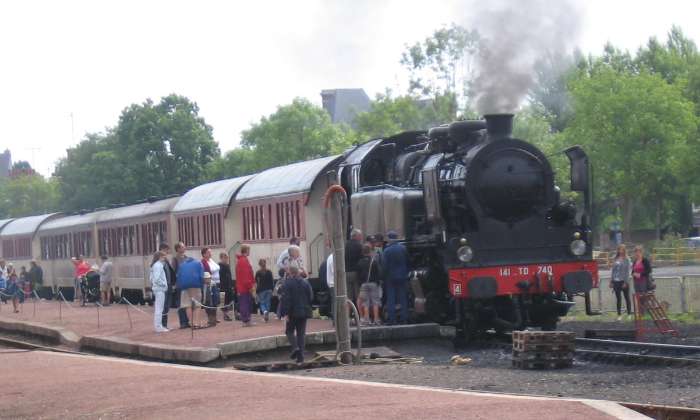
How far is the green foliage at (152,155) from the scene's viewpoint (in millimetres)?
74125

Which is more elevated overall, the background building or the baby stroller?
the background building

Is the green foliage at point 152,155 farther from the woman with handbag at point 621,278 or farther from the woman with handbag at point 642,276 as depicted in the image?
the woman with handbag at point 642,276

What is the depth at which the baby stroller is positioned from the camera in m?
34.3

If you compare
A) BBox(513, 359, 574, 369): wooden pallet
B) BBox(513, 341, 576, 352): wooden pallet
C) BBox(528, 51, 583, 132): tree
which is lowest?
BBox(513, 359, 574, 369): wooden pallet

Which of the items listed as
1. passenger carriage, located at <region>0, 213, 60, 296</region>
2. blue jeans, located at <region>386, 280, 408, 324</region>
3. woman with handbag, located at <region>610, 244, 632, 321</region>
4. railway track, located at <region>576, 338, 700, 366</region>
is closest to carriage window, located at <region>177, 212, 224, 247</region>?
woman with handbag, located at <region>610, 244, 632, 321</region>

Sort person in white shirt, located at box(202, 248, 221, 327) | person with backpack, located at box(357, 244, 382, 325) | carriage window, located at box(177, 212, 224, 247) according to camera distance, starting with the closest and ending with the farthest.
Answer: person with backpack, located at box(357, 244, 382, 325) < person in white shirt, located at box(202, 248, 221, 327) < carriage window, located at box(177, 212, 224, 247)

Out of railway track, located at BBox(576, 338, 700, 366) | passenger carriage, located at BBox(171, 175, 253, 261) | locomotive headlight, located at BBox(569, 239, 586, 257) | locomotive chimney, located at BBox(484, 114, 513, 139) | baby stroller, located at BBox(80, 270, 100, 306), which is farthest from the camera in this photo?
baby stroller, located at BBox(80, 270, 100, 306)

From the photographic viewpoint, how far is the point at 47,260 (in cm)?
4900

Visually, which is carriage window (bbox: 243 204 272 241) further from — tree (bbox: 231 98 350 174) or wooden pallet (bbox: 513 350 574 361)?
tree (bbox: 231 98 350 174)

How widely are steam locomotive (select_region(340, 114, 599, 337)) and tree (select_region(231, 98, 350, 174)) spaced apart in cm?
5480

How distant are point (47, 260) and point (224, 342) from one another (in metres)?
33.2

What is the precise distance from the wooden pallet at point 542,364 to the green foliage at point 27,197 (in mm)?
97794

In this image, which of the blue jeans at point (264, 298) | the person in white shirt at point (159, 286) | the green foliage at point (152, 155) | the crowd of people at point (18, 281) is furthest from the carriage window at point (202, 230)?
the green foliage at point (152, 155)

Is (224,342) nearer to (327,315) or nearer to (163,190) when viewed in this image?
(327,315)
